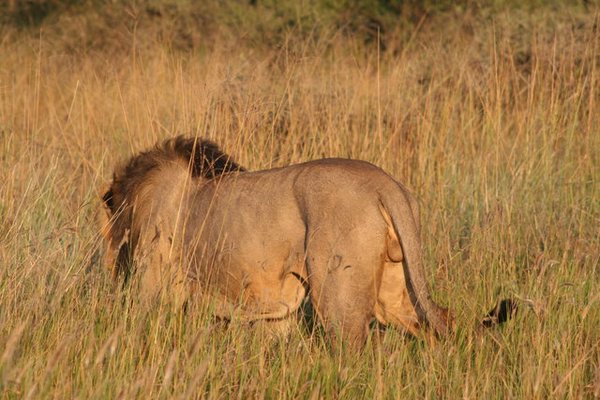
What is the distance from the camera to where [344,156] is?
7.00 m

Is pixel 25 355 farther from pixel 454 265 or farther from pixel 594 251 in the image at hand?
pixel 594 251

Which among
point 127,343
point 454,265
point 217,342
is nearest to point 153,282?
point 217,342

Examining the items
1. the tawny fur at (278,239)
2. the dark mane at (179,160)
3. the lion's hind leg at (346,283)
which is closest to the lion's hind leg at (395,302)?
the tawny fur at (278,239)

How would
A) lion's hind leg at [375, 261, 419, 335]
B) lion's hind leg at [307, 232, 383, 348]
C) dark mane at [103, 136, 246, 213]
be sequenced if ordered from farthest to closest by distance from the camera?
dark mane at [103, 136, 246, 213]
lion's hind leg at [375, 261, 419, 335]
lion's hind leg at [307, 232, 383, 348]

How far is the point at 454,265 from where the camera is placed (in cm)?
547

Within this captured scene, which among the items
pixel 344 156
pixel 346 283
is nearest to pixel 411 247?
pixel 346 283

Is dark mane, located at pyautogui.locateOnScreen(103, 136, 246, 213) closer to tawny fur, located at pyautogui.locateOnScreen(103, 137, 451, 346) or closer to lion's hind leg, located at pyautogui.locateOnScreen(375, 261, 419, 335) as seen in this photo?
tawny fur, located at pyautogui.locateOnScreen(103, 137, 451, 346)

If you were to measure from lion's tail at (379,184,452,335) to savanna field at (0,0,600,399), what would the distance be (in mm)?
149

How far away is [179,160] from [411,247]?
1523mm

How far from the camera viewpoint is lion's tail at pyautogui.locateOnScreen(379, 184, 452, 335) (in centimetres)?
414

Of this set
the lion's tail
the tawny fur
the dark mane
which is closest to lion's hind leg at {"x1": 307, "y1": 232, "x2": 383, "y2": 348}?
the tawny fur

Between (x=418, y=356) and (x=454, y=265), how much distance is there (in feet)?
3.94

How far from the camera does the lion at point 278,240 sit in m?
4.14

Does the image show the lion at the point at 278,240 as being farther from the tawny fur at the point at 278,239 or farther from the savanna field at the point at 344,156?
the savanna field at the point at 344,156
